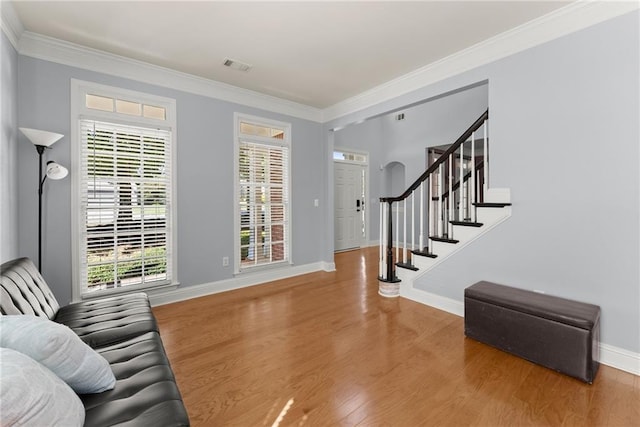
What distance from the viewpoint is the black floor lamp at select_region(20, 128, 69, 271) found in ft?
8.32

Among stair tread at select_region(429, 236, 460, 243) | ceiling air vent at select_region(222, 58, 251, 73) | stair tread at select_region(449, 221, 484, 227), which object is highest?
ceiling air vent at select_region(222, 58, 251, 73)

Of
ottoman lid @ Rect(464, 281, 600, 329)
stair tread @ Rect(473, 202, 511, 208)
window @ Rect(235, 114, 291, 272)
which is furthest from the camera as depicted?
window @ Rect(235, 114, 291, 272)

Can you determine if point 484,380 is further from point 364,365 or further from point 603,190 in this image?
point 603,190

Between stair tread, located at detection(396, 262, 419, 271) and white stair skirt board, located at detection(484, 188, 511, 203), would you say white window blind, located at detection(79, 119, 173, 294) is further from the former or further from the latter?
white stair skirt board, located at detection(484, 188, 511, 203)

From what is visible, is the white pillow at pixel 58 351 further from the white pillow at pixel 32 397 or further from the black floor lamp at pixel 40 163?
the black floor lamp at pixel 40 163

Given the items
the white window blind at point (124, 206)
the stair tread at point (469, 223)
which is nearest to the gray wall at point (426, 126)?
the stair tread at point (469, 223)

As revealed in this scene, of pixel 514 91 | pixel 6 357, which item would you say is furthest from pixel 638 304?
pixel 6 357

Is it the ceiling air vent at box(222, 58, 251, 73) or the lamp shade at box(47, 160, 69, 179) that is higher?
the ceiling air vent at box(222, 58, 251, 73)

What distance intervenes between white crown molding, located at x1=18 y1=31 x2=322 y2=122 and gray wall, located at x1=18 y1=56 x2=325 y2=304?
0.07 meters

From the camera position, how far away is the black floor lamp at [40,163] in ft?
8.32

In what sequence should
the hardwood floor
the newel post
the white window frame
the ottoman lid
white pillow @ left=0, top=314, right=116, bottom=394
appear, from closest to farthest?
white pillow @ left=0, top=314, right=116, bottom=394, the hardwood floor, the ottoman lid, the white window frame, the newel post

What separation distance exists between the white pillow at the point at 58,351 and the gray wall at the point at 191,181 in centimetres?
224

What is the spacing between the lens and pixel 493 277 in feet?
9.36

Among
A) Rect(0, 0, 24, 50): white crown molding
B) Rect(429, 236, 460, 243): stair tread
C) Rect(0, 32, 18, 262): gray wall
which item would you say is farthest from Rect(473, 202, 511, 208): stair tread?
Rect(0, 0, 24, 50): white crown molding
